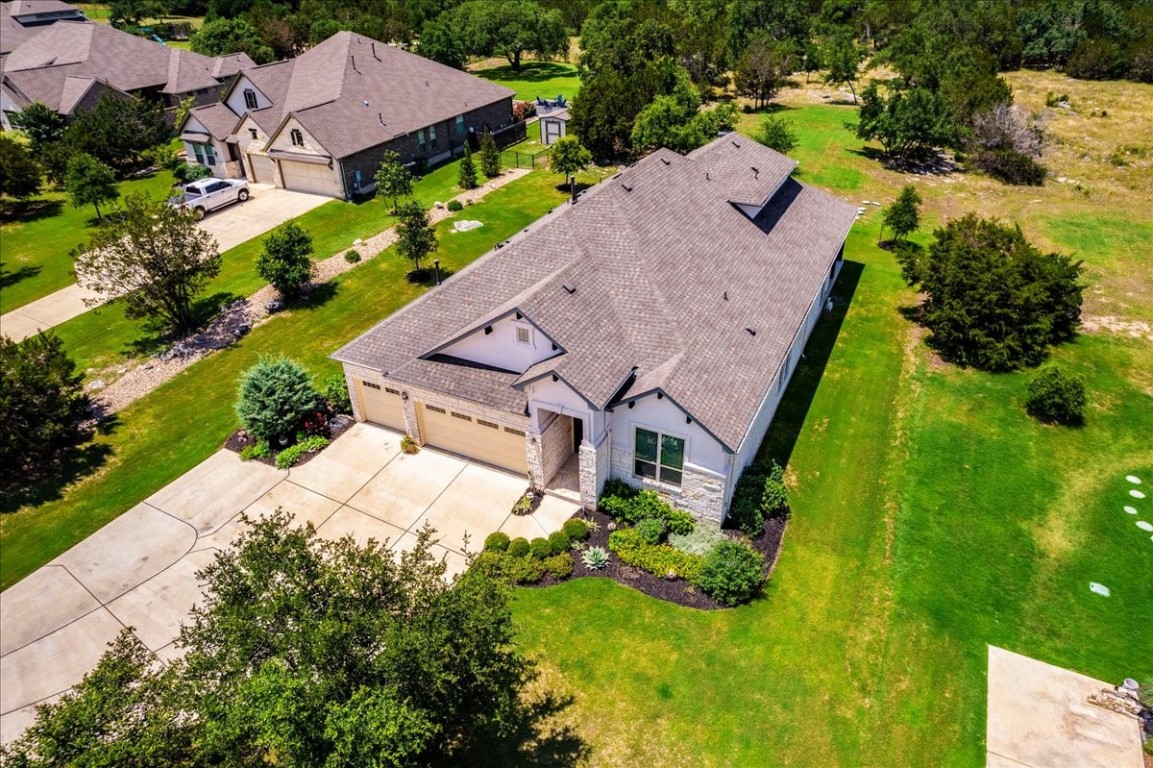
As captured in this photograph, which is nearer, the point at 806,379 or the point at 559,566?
the point at 559,566

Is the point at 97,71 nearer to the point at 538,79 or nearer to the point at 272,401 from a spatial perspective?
the point at 538,79

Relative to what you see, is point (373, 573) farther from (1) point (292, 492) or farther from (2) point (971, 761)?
(2) point (971, 761)

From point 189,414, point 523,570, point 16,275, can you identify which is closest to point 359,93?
point 16,275

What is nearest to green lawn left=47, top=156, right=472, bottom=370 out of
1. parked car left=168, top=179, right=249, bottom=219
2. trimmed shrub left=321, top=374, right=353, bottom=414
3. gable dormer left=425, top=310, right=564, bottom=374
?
parked car left=168, top=179, right=249, bottom=219

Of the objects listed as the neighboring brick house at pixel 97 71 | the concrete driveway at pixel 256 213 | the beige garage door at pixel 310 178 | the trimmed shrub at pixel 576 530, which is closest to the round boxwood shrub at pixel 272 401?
the trimmed shrub at pixel 576 530

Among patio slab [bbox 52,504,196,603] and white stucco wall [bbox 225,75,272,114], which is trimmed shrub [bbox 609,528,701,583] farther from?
white stucco wall [bbox 225,75,272,114]

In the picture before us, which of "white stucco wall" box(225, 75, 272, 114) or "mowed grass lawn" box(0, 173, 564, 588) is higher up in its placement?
"white stucco wall" box(225, 75, 272, 114)
